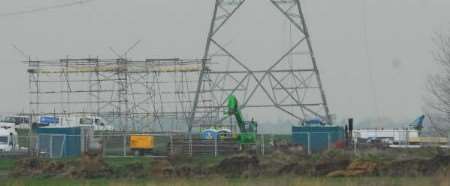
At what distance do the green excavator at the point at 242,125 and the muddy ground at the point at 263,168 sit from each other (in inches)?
657

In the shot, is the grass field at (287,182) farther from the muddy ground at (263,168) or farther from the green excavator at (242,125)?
the green excavator at (242,125)

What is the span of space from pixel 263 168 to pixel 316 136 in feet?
62.5

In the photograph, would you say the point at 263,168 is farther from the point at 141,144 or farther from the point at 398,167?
the point at 141,144

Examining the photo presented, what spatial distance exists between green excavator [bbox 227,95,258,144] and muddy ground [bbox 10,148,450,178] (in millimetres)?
16691

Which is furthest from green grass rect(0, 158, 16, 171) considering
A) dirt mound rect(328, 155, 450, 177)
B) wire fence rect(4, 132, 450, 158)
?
dirt mound rect(328, 155, 450, 177)

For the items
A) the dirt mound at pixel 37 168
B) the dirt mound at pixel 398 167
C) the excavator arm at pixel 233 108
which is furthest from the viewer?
the excavator arm at pixel 233 108

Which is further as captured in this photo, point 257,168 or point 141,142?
point 141,142

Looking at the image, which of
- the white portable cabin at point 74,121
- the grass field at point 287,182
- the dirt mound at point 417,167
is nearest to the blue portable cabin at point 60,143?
the grass field at point 287,182

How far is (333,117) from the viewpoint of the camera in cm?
5916

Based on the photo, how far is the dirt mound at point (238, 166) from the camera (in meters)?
32.8

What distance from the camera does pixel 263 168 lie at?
32.8 meters

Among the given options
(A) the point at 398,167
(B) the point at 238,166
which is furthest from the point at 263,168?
(A) the point at 398,167

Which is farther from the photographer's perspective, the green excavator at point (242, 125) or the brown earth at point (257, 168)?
the green excavator at point (242, 125)

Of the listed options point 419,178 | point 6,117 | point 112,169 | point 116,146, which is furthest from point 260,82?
point 6,117
